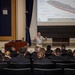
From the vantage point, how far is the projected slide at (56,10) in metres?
12.0

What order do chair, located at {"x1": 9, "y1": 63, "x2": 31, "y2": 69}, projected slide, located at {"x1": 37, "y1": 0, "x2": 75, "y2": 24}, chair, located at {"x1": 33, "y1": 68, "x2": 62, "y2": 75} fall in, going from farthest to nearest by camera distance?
projected slide, located at {"x1": 37, "y1": 0, "x2": 75, "y2": 24} → chair, located at {"x1": 9, "y1": 63, "x2": 31, "y2": 69} → chair, located at {"x1": 33, "y1": 68, "x2": 62, "y2": 75}

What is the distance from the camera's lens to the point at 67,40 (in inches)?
489

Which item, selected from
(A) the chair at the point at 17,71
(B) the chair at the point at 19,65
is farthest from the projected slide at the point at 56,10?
(A) the chair at the point at 17,71

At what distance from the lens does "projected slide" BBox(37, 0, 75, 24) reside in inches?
474

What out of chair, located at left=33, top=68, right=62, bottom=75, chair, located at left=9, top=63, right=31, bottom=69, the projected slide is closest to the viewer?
chair, located at left=33, top=68, right=62, bottom=75

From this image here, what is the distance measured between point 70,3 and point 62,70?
815 cm

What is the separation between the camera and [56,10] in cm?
1213

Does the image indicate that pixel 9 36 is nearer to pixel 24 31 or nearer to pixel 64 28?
pixel 24 31

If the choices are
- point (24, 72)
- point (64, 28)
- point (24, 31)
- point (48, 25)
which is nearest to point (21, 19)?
point (24, 31)

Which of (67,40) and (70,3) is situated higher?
(70,3)

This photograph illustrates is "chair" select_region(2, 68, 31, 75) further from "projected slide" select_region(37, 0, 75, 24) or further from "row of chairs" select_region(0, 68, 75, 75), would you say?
"projected slide" select_region(37, 0, 75, 24)

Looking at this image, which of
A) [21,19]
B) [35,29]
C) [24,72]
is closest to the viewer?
[24,72]

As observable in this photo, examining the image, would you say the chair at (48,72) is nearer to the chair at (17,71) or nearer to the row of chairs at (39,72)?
the row of chairs at (39,72)

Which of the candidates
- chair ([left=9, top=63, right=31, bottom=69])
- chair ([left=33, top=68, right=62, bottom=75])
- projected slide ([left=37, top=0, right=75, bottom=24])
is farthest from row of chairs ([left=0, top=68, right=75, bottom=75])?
projected slide ([left=37, top=0, right=75, bottom=24])
